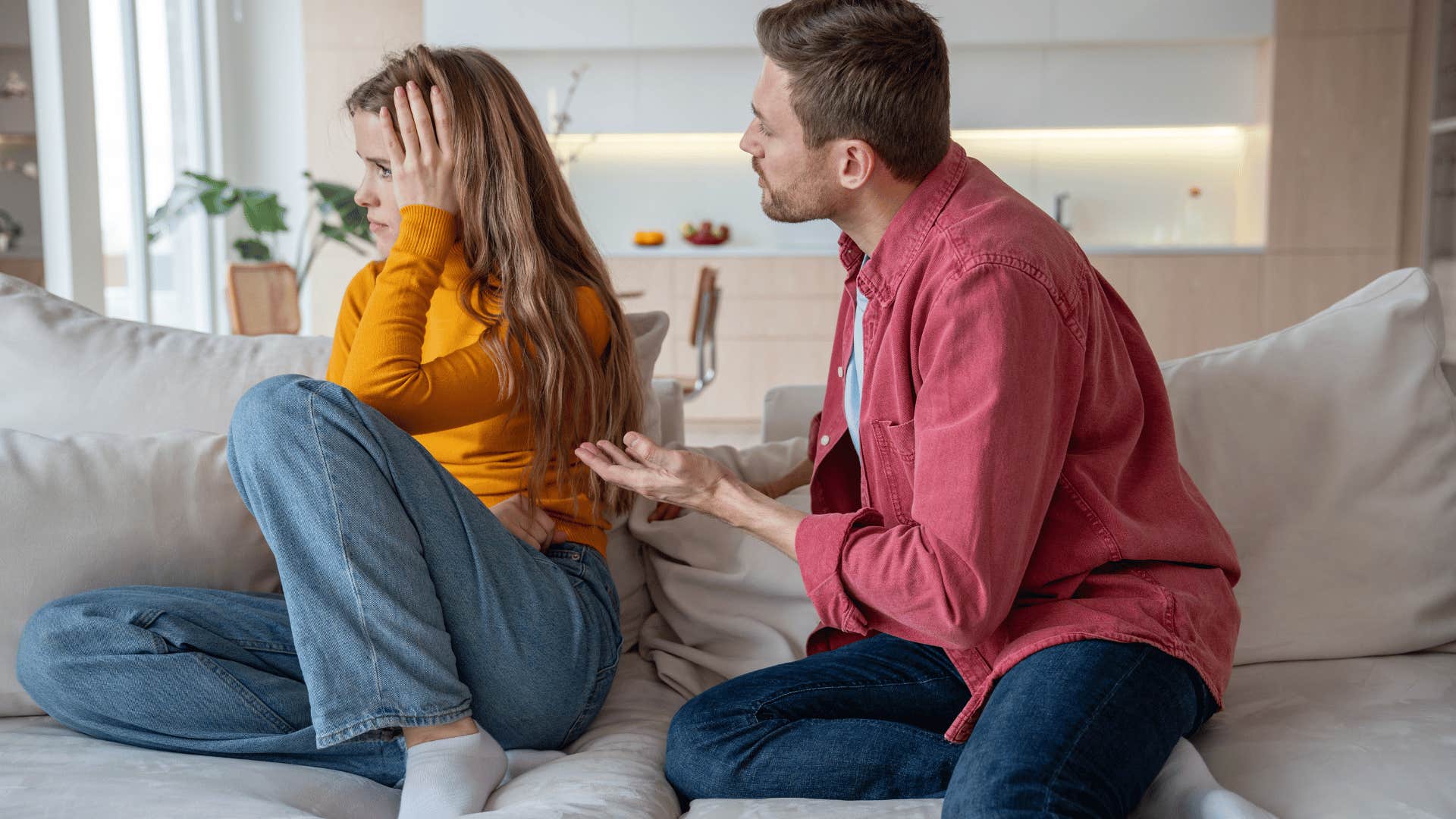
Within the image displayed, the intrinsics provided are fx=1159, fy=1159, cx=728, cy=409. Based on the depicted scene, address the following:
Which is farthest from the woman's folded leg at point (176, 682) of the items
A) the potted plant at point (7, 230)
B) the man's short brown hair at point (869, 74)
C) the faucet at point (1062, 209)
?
the faucet at point (1062, 209)

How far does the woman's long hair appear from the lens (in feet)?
4.84

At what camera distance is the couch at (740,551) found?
4.10 feet

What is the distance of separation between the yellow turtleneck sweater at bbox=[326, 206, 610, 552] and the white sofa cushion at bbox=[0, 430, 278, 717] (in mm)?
230

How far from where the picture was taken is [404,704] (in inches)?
48.3

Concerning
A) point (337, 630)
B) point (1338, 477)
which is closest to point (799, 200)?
point (337, 630)

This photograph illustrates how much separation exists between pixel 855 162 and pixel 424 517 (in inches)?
24.3

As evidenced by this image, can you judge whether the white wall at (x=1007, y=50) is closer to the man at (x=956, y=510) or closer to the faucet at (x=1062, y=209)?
the faucet at (x=1062, y=209)

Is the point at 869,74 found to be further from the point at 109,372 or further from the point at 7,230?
the point at 7,230

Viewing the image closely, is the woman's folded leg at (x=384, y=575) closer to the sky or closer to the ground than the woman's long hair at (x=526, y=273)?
closer to the ground

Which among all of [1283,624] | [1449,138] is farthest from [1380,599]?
[1449,138]

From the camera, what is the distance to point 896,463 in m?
1.25

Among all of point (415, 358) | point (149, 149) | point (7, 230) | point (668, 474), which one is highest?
point (149, 149)

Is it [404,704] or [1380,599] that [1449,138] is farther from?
[404,704]

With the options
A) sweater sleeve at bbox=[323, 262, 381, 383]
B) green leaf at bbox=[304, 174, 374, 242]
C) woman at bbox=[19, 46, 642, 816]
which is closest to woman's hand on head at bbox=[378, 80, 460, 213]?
woman at bbox=[19, 46, 642, 816]
